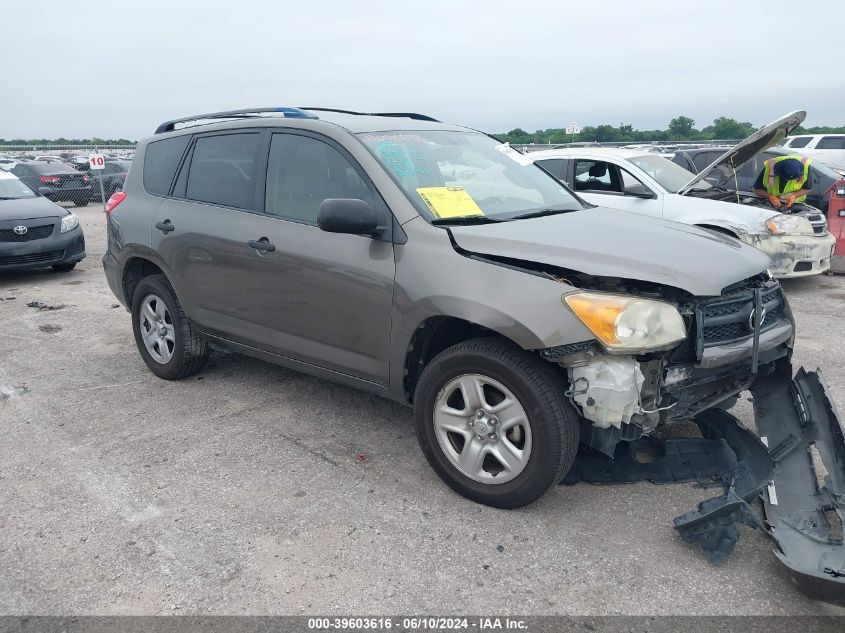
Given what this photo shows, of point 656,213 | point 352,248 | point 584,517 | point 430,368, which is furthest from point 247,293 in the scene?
point 656,213

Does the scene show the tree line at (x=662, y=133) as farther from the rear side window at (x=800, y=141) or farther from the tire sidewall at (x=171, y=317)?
the tire sidewall at (x=171, y=317)

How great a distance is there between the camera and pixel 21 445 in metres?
3.97

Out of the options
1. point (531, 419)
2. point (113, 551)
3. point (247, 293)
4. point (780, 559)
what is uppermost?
point (247, 293)

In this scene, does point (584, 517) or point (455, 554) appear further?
point (584, 517)

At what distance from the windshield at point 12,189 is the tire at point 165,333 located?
6.14 meters

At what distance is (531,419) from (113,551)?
1921 mm

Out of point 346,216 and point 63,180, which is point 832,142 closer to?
point 346,216

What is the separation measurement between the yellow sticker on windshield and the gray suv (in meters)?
0.01

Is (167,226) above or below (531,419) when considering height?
above

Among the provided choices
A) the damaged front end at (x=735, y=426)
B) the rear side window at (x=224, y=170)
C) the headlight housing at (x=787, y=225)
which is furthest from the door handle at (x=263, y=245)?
the headlight housing at (x=787, y=225)

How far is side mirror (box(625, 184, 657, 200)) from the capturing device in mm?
7219

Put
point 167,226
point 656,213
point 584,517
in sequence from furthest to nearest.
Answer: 1. point 656,213
2. point 167,226
3. point 584,517

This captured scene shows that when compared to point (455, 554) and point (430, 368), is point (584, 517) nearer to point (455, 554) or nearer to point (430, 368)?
point (455, 554)

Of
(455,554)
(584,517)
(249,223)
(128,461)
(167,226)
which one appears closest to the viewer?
(455,554)
